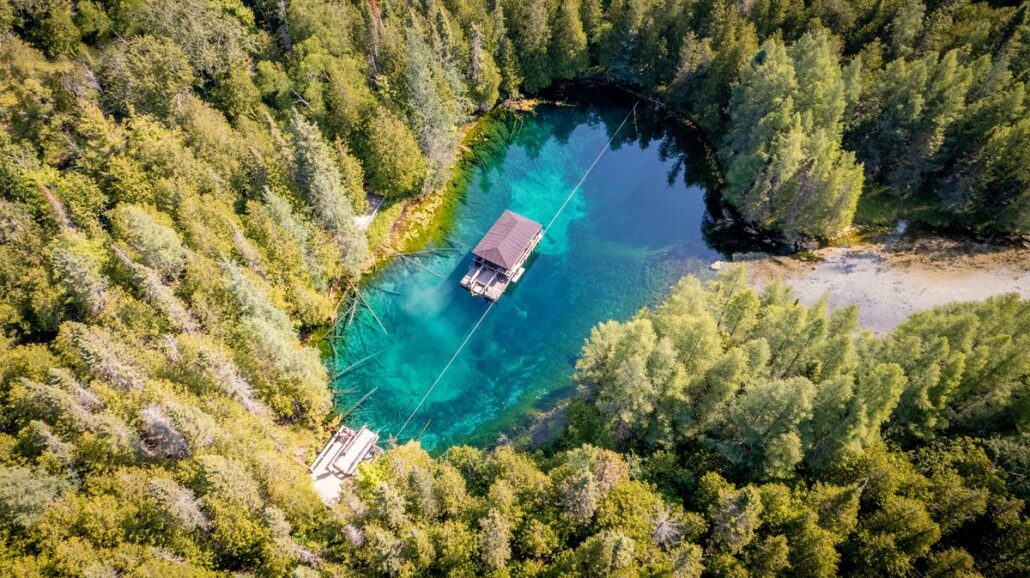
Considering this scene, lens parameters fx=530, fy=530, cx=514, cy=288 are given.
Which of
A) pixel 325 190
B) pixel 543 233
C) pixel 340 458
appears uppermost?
pixel 543 233

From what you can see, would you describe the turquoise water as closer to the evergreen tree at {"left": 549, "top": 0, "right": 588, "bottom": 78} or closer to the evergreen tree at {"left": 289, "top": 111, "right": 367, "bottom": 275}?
the evergreen tree at {"left": 289, "top": 111, "right": 367, "bottom": 275}

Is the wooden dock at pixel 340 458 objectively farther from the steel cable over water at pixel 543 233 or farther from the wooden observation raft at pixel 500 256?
the wooden observation raft at pixel 500 256

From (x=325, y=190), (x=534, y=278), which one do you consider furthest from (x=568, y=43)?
(x=325, y=190)

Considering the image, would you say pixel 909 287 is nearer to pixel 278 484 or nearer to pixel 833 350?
pixel 833 350

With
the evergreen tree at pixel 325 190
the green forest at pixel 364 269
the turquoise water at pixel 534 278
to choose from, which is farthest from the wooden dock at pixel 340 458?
the evergreen tree at pixel 325 190

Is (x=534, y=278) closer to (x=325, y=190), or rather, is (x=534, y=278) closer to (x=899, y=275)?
(x=325, y=190)

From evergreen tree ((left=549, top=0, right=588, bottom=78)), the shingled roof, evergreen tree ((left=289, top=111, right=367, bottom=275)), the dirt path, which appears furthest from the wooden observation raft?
evergreen tree ((left=549, top=0, right=588, bottom=78))
